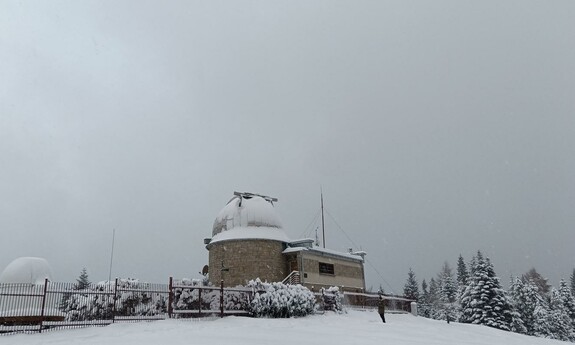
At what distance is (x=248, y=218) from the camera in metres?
31.0

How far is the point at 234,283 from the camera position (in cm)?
2891

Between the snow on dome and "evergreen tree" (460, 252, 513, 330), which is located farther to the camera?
"evergreen tree" (460, 252, 513, 330)

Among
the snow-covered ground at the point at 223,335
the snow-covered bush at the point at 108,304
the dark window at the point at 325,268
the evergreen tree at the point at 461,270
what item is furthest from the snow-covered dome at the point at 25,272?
the evergreen tree at the point at 461,270

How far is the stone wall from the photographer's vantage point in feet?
94.5

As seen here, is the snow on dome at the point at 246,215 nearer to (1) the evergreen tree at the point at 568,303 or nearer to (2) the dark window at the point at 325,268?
(2) the dark window at the point at 325,268

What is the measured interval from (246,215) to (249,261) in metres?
3.56

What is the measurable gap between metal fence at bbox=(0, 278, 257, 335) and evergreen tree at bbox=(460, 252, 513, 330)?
29.3 meters

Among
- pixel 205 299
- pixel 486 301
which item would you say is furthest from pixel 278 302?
pixel 486 301

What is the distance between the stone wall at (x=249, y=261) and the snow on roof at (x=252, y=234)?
27 centimetres

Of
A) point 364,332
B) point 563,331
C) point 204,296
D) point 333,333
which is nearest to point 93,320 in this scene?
point 204,296

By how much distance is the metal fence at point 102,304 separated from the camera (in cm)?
1559

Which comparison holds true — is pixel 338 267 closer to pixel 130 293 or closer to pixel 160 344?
pixel 130 293

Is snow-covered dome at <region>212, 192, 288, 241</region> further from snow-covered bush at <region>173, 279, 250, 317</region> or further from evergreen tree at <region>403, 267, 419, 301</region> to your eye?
evergreen tree at <region>403, 267, 419, 301</region>

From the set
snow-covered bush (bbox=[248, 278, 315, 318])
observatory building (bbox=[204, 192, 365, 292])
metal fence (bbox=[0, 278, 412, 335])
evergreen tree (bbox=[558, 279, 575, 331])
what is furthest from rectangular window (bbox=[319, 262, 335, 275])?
evergreen tree (bbox=[558, 279, 575, 331])
